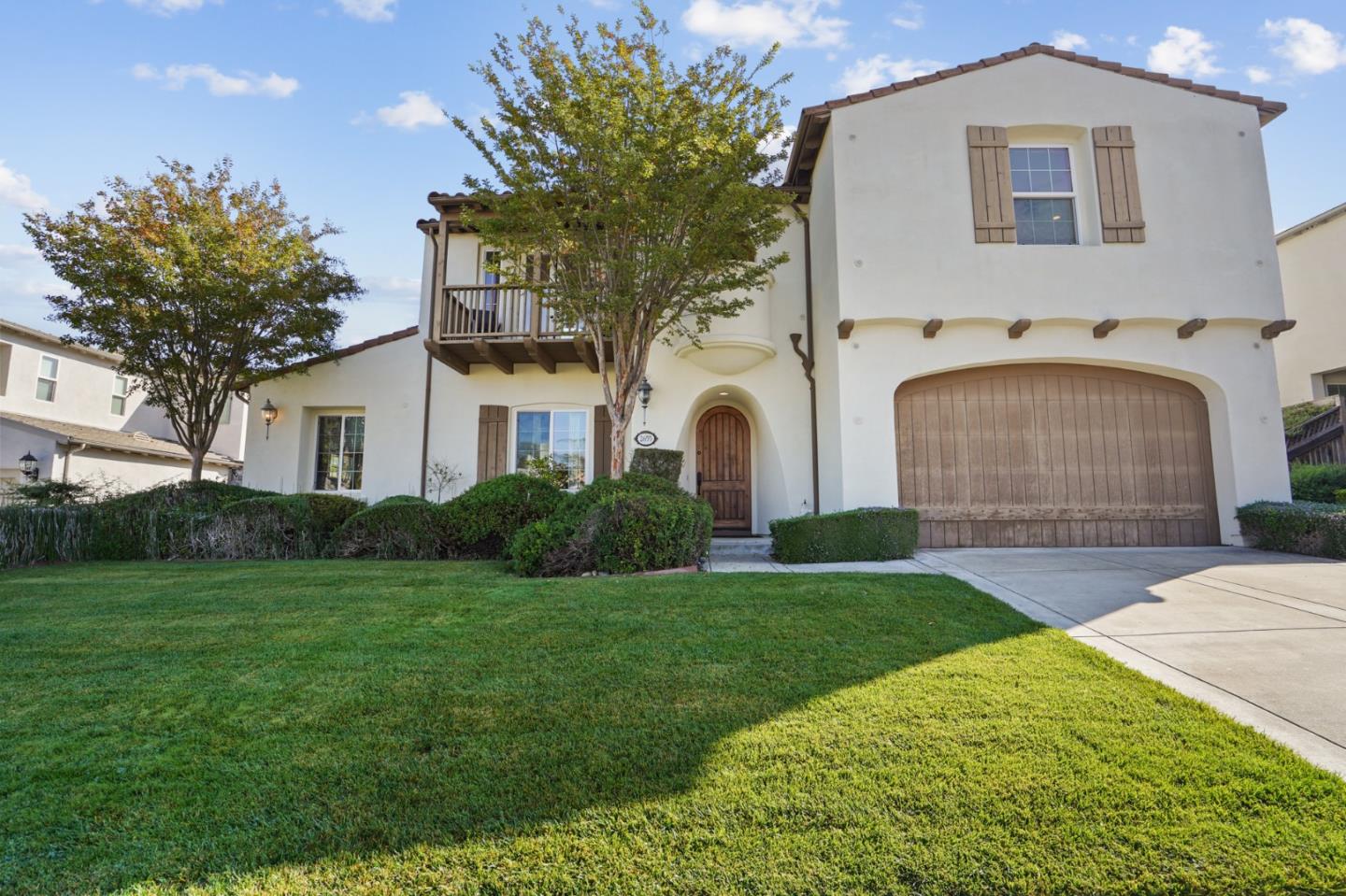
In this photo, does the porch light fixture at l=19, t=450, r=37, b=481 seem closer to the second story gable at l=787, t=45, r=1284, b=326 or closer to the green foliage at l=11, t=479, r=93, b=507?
the green foliage at l=11, t=479, r=93, b=507

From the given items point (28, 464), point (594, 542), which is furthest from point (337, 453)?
point (594, 542)

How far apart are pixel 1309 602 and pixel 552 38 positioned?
31.6 feet

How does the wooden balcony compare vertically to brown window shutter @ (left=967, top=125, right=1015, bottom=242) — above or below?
below

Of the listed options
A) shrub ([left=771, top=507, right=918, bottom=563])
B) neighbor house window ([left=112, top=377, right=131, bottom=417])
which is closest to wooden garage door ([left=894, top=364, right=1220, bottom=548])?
shrub ([left=771, top=507, right=918, bottom=563])

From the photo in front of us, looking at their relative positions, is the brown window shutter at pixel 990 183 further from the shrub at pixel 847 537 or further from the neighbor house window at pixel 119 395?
the neighbor house window at pixel 119 395

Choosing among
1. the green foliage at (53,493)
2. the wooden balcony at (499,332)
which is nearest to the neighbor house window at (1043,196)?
the wooden balcony at (499,332)

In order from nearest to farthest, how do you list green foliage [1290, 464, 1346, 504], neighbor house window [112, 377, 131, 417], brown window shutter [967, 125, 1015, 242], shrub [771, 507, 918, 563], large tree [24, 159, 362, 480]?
shrub [771, 507, 918, 563]
brown window shutter [967, 125, 1015, 242]
large tree [24, 159, 362, 480]
green foliage [1290, 464, 1346, 504]
neighbor house window [112, 377, 131, 417]

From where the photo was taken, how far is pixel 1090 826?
5.94 feet

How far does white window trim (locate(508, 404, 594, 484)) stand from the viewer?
35.1ft

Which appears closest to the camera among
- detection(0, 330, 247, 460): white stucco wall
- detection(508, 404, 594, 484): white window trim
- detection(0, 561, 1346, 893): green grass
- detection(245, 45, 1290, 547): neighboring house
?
detection(0, 561, 1346, 893): green grass

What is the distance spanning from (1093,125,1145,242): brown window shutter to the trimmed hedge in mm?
3832

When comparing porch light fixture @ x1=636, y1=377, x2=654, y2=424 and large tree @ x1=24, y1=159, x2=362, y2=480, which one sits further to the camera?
porch light fixture @ x1=636, y1=377, x2=654, y2=424

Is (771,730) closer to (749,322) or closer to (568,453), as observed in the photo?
(749,322)

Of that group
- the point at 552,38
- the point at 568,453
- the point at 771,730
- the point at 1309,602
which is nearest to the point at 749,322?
the point at 568,453
